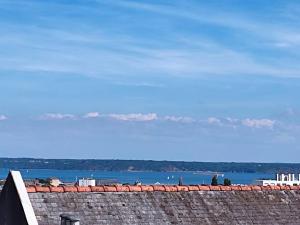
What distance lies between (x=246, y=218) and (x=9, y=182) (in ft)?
23.6

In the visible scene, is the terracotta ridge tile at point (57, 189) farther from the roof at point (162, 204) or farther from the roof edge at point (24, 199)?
the roof edge at point (24, 199)

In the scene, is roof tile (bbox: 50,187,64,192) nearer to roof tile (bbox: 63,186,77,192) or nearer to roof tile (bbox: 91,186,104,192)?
roof tile (bbox: 63,186,77,192)

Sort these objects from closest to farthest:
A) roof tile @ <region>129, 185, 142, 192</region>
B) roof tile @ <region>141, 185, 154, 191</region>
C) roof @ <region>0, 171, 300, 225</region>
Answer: roof @ <region>0, 171, 300, 225</region>, roof tile @ <region>129, 185, 142, 192</region>, roof tile @ <region>141, 185, 154, 191</region>

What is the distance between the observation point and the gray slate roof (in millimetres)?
28500

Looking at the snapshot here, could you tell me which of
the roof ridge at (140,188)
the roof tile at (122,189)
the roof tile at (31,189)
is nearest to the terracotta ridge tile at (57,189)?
the roof ridge at (140,188)

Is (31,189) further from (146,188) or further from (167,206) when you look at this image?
(167,206)

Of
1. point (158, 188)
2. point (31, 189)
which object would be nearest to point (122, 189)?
point (158, 188)

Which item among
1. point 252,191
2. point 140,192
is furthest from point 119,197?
point 252,191

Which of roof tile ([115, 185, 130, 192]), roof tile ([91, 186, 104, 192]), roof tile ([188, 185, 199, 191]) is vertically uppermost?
roof tile ([188, 185, 199, 191])

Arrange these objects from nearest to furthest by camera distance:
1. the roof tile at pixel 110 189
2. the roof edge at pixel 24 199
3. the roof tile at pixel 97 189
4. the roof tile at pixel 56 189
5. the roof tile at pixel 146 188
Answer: the roof edge at pixel 24 199 < the roof tile at pixel 56 189 < the roof tile at pixel 97 189 < the roof tile at pixel 110 189 < the roof tile at pixel 146 188

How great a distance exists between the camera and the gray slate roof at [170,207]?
2850cm

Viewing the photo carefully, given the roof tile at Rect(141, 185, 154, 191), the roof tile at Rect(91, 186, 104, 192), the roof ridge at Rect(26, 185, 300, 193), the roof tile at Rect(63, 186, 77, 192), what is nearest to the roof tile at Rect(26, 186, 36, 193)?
the roof ridge at Rect(26, 185, 300, 193)

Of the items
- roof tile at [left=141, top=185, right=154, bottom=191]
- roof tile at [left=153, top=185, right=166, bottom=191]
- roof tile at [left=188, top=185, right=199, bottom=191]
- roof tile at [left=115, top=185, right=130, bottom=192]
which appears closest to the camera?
roof tile at [left=115, top=185, right=130, bottom=192]

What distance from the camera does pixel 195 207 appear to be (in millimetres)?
30375
